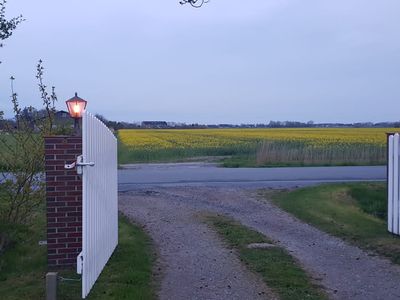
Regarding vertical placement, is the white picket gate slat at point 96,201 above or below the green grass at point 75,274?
above

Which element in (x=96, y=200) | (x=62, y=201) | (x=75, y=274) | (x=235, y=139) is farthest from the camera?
(x=235, y=139)

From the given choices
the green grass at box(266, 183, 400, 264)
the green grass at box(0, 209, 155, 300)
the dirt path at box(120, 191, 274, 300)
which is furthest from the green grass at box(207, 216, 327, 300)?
the green grass at box(266, 183, 400, 264)

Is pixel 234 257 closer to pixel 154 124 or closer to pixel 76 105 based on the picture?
pixel 76 105

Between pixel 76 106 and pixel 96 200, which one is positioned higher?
pixel 76 106

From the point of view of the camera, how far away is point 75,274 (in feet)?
25.5

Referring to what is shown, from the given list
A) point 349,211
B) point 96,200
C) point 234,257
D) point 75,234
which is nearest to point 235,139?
point 349,211

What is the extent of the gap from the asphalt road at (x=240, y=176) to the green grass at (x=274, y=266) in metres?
9.35

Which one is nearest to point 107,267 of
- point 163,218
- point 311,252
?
point 311,252

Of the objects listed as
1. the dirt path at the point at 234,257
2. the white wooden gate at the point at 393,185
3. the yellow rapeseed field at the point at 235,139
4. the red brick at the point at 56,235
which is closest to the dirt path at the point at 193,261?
the dirt path at the point at 234,257

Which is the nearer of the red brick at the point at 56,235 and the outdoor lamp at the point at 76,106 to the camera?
the red brick at the point at 56,235

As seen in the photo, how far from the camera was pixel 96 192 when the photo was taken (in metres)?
6.88

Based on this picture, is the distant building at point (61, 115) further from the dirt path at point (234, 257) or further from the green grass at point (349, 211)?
the green grass at point (349, 211)

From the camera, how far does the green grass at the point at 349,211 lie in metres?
10.3

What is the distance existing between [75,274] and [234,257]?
239cm
